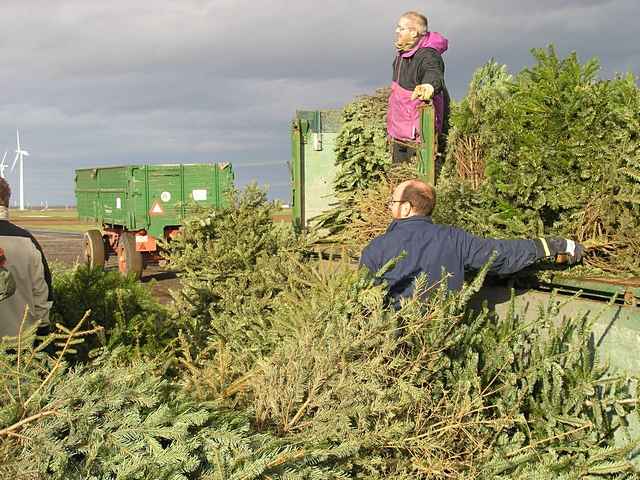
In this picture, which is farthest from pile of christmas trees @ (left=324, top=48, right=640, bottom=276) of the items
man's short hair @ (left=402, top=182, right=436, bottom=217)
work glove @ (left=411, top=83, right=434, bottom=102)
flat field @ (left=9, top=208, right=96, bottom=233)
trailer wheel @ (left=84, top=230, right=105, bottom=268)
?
flat field @ (left=9, top=208, right=96, bottom=233)

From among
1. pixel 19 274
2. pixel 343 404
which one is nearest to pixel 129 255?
pixel 19 274

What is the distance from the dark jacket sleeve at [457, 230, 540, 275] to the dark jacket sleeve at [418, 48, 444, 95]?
7.05ft

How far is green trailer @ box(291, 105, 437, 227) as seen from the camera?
24.6 feet

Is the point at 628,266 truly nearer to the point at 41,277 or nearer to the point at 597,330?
the point at 597,330

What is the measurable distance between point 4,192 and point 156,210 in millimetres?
11503

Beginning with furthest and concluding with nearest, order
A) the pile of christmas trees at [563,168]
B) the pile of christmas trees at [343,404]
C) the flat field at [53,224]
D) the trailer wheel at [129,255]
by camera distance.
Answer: the flat field at [53,224] < the trailer wheel at [129,255] < the pile of christmas trees at [563,168] < the pile of christmas trees at [343,404]

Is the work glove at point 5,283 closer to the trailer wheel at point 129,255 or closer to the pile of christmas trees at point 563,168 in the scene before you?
the pile of christmas trees at point 563,168

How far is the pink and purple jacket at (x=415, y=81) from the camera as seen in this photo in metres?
5.64

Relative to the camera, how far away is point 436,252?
3715 millimetres

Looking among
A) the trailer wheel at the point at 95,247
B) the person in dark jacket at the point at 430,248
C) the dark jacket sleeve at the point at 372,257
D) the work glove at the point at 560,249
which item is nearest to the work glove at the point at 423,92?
the person in dark jacket at the point at 430,248

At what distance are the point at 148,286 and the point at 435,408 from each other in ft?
15.3

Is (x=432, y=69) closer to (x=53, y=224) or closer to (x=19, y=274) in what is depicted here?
(x=19, y=274)

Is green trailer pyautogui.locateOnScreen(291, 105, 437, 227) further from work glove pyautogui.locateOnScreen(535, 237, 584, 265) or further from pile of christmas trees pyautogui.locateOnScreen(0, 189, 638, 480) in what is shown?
pile of christmas trees pyautogui.locateOnScreen(0, 189, 638, 480)

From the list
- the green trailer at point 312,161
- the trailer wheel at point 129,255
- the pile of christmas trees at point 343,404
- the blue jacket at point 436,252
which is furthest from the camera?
the trailer wheel at point 129,255
